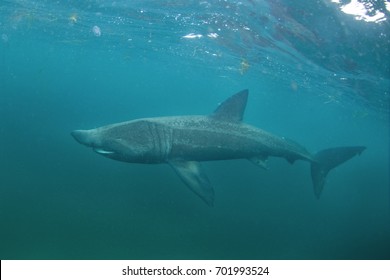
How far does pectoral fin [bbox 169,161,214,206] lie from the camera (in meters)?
7.11

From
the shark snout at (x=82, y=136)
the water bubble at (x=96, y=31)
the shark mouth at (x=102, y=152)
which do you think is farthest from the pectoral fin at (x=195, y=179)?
the water bubble at (x=96, y=31)

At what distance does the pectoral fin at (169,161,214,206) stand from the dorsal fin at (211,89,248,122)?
61.1 inches

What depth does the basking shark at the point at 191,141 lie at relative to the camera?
278 inches

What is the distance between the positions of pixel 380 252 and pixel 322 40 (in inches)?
385

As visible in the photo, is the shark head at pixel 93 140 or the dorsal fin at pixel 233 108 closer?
the shark head at pixel 93 140

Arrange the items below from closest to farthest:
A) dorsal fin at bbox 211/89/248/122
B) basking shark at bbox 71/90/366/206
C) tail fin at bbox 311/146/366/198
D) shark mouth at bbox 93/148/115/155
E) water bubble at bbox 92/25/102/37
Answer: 1. shark mouth at bbox 93/148/115/155
2. basking shark at bbox 71/90/366/206
3. dorsal fin at bbox 211/89/248/122
4. tail fin at bbox 311/146/366/198
5. water bubble at bbox 92/25/102/37

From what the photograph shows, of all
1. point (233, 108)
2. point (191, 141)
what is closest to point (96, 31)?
point (233, 108)

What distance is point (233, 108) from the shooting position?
8586mm

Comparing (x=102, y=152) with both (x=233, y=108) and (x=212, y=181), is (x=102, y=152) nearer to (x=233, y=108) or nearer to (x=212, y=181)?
(x=233, y=108)

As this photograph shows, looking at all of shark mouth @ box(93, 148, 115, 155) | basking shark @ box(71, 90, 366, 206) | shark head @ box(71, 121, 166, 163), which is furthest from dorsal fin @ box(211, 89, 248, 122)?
shark mouth @ box(93, 148, 115, 155)

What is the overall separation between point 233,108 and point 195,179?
2328 mm

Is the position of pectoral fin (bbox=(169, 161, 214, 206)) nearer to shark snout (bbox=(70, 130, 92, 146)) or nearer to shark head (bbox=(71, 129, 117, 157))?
shark head (bbox=(71, 129, 117, 157))

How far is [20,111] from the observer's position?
27250 mm

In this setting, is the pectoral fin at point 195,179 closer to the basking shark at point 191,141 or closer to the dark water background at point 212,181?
the basking shark at point 191,141
